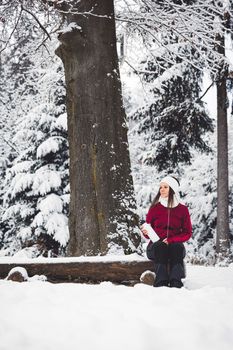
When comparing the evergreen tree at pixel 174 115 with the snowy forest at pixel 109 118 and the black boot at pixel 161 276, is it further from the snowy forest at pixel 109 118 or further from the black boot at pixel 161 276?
the black boot at pixel 161 276

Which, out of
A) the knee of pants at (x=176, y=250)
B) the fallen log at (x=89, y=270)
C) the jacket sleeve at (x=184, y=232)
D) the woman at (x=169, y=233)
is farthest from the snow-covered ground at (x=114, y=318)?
the jacket sleeve at (x=184, y=232)

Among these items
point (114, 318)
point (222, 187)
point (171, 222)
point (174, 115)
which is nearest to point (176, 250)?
point (171, 222)

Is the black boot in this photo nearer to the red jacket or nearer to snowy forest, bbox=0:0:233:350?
snowy forest, bbox=0:0:233:350

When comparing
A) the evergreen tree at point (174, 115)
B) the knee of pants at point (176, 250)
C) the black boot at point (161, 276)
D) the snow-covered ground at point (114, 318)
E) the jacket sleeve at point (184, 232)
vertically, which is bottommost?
the black boot at point (161, 276)

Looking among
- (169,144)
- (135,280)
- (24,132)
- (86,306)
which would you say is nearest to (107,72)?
(135,280)

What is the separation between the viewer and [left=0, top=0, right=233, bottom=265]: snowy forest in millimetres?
5117

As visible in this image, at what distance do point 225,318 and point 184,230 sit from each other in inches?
84.3

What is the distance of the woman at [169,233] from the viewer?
4309mm

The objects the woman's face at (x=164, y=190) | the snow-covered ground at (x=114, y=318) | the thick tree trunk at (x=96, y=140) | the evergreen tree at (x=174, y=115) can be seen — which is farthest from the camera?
the evergreen tree at (x=174, y=115)

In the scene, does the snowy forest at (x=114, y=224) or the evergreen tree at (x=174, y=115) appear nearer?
the snowy forest at (x=114, y=224)

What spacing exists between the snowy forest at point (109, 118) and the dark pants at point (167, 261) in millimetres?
540

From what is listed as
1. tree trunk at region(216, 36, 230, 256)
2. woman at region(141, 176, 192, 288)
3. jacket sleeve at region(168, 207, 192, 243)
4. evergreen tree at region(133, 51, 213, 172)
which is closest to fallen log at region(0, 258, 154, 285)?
woman at region(141, 176, 192, 288)

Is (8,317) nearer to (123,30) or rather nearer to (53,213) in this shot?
(123,30)

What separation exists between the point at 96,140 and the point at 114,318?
3.11 metres
